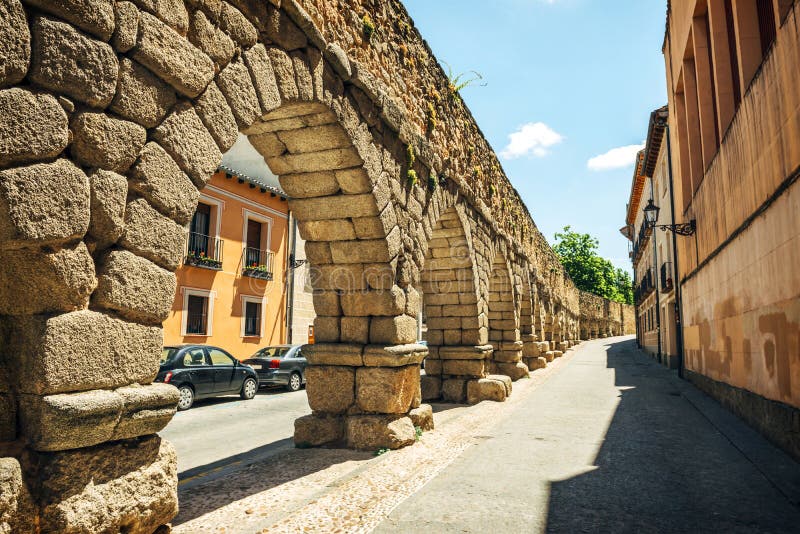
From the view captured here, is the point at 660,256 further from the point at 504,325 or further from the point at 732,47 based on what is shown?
the point at 732,47

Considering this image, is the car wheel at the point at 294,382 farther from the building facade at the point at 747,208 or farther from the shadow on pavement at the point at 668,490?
the building facade at the point at 747,208

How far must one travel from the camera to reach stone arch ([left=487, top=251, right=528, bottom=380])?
475 inches

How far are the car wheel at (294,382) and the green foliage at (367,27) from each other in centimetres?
847

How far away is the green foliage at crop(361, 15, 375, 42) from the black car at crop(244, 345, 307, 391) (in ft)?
25.1

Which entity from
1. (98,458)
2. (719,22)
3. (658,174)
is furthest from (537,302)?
(98,458)

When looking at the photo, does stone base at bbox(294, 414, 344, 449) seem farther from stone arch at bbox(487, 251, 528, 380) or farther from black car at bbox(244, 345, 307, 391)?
stone arch at bbox(487, 251, 528, 380)

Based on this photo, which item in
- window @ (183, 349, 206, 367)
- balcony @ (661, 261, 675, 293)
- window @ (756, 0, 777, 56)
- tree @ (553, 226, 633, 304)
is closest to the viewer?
window @ (756, 0, 777, 56)

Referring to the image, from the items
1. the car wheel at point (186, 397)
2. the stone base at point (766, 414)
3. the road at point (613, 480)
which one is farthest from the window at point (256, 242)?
the stone base at point (766, 414)

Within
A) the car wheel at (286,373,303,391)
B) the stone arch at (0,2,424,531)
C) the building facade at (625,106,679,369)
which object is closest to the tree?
the building facade at (625,106,679,369)

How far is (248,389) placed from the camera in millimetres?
10633

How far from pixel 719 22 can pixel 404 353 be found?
7.39 m

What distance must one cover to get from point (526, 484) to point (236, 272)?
12446 millimetres

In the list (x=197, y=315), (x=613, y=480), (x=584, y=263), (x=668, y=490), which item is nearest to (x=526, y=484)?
(x=613, y=480)

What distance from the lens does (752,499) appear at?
390 cm
